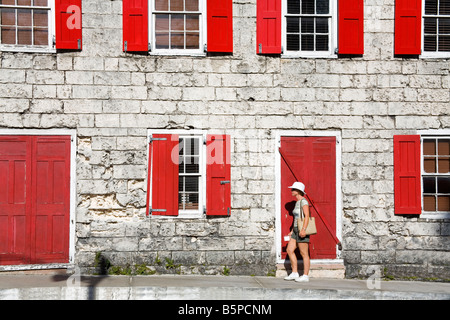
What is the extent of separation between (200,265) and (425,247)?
396 centimetres

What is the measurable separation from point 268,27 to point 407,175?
140 inches

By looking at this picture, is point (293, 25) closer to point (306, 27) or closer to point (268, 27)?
point (306, 27)

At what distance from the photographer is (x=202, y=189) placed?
31.7 feet

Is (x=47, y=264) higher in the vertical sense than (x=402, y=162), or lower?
lower

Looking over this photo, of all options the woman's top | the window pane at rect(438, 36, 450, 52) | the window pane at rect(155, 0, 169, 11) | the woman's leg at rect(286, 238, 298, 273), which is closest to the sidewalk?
the woman's leg at rect(286, 238, 298, 273)

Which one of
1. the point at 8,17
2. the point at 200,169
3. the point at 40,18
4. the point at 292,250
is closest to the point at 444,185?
the point at 292,250

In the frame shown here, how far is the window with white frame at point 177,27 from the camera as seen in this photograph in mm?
9781

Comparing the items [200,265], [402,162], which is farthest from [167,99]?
[402,162]

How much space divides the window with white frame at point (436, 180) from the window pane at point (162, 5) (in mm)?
5104

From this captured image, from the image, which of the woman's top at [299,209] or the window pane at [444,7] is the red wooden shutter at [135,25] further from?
the window pane at [444,7]

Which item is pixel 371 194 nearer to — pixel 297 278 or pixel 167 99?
pixel 297 278

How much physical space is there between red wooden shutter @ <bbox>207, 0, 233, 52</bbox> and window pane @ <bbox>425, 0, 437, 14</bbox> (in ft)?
11.6

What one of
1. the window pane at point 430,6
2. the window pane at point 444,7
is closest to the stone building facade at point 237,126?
the window pane at point 430,6

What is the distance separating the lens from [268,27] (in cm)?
973
